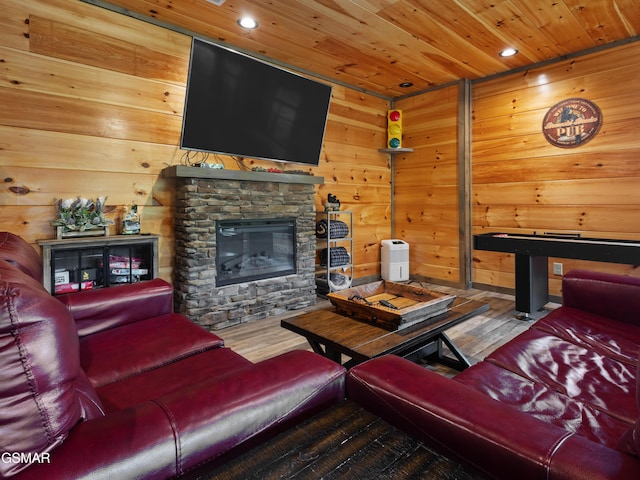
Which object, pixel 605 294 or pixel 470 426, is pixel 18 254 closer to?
pixel 470 426

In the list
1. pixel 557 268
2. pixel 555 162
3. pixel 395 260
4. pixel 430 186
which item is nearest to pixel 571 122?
pixel 555 162

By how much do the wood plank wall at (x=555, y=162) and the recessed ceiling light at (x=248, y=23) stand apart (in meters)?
2.74

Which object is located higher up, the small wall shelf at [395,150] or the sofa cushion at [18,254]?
the small wall shelf at [395,150]

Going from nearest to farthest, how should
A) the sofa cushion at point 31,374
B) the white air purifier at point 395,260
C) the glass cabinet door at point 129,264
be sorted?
the sofa cushion at point 31,374 → the glass cabinet door at point 129,264 → the white air purifier at point 395,260

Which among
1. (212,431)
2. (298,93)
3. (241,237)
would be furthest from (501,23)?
(212,431)

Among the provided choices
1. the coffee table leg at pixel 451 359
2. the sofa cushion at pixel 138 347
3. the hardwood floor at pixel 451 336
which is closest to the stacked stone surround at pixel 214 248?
the hardwood floor at pixel 451 336

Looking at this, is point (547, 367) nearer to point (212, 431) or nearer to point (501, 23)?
point (212, 431)

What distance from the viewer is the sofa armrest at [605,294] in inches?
72.9

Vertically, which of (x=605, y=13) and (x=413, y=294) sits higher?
(x=605, y=13)

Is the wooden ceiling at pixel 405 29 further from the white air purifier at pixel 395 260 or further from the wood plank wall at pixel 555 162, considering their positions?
the white air purifier at pixel 395 260

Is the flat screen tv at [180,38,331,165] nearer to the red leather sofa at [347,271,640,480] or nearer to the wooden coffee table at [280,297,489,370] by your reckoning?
the wooden coffee table at [280,297,489,370]

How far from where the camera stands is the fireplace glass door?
3.32 meters

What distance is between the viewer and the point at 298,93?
3703mm

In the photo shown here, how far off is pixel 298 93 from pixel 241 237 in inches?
60.3
